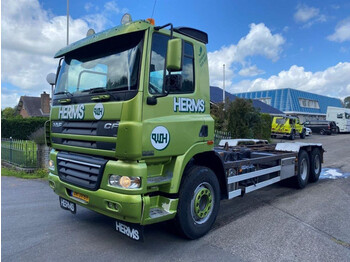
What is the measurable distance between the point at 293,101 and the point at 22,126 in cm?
3532

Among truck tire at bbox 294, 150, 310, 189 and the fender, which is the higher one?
the fender

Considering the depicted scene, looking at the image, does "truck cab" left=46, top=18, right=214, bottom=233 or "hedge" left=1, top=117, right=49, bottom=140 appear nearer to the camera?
"truck cab" left=46, top=18, right=214, bottom=233

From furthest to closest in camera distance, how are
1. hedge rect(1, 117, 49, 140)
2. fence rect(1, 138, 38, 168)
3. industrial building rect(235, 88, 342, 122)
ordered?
1. industrial building rect(235, 88, 342, 122)
2. hedge rect(1, 117, 49, 140)
3. fence rect(1, 138, 38, 168)

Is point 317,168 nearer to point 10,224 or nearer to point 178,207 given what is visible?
point 178,207

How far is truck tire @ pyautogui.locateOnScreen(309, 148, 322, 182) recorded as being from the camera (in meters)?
7.92

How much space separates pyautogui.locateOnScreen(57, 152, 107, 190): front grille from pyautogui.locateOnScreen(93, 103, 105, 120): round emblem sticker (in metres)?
0.56

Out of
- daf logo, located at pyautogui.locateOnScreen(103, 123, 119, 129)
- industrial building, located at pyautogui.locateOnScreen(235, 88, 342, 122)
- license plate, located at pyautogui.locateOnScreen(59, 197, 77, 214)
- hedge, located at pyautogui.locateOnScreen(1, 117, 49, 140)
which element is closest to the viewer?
daf logo, located at pyautogui.locateOnScreen(103, 123, 119, 129)

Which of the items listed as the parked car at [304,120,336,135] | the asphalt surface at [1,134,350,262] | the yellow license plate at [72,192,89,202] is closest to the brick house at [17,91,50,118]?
the parked car at [304,120,336,135]

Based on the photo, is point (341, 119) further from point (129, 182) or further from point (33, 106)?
point (33, 106)

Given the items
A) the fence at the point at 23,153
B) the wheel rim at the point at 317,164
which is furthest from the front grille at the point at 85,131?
the wheel rim at the point at 317,164

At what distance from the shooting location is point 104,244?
388 cm

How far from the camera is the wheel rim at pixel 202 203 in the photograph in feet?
Answer: 13.1

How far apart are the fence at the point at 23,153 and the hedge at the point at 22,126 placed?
1005cm

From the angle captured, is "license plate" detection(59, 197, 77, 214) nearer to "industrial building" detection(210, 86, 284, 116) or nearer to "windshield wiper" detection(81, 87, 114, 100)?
"windshield wiper" detection(81, 87, 114, 100)
